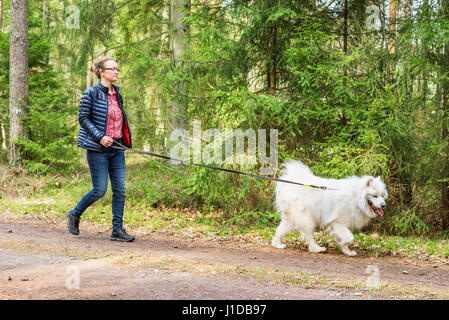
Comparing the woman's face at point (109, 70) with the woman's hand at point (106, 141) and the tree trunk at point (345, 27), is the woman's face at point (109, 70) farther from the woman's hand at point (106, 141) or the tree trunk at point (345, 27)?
the tree trunk at point (345, 27)

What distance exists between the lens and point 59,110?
1185cm

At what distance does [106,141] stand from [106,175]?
0.62 meters

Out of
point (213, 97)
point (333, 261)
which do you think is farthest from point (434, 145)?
point (213, 97)

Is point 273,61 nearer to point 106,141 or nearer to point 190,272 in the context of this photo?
point 106,141

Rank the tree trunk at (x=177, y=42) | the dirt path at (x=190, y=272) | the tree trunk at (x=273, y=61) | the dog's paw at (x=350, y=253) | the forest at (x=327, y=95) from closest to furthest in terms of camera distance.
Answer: the dirt path at (x=190, y=272) < the dog's paw at (x=350, y=253) < the forest at (x=327, y=95) < the tree trunk at (x=273, y=61) < the tree trunk at (x=177, y=42)

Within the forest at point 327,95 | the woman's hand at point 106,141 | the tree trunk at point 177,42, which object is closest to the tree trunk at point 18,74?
the tree trunk at point 177,42

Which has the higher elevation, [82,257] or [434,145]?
[434,145]

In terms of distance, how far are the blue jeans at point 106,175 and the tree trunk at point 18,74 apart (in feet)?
23.4

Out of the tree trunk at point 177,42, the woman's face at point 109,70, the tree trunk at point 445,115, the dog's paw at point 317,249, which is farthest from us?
the tree trunk at point 177,42

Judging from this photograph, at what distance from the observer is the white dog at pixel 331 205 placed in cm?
557

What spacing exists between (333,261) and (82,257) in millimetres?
3202

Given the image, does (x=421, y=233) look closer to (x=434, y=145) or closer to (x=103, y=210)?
(x=434, y=145)

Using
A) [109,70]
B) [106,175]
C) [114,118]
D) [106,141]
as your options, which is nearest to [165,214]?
[106,175]

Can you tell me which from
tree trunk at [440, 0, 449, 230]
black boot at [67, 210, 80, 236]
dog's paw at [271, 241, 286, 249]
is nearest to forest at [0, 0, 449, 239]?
tree trunk at [440, 0, 449, 230]
